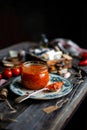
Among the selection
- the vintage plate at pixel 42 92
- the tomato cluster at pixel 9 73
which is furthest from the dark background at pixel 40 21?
the vintage plate at pixel 42 92

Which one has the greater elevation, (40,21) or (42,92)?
(42,92)

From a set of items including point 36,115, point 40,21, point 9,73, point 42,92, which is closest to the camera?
point 36,115

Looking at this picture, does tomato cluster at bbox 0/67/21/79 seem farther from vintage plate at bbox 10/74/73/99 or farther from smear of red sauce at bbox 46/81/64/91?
smear of red sauce at bbox 46/81/64/91

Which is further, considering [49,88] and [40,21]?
[40,21]

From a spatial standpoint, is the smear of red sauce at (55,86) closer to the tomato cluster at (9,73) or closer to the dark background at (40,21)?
the tomato cluster at (9,73)

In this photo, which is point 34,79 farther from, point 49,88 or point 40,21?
point 40,21

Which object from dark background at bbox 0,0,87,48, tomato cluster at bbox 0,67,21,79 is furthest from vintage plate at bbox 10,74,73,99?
dark background at bbox 0,0,87,48

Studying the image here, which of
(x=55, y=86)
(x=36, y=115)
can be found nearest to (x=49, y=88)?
(x=55, y=86)

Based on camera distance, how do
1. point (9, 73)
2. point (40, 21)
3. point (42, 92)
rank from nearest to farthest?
point (42, 92), point (9, 73), point (40, 21)

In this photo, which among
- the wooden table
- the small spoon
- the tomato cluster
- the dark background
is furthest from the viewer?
the dark background
